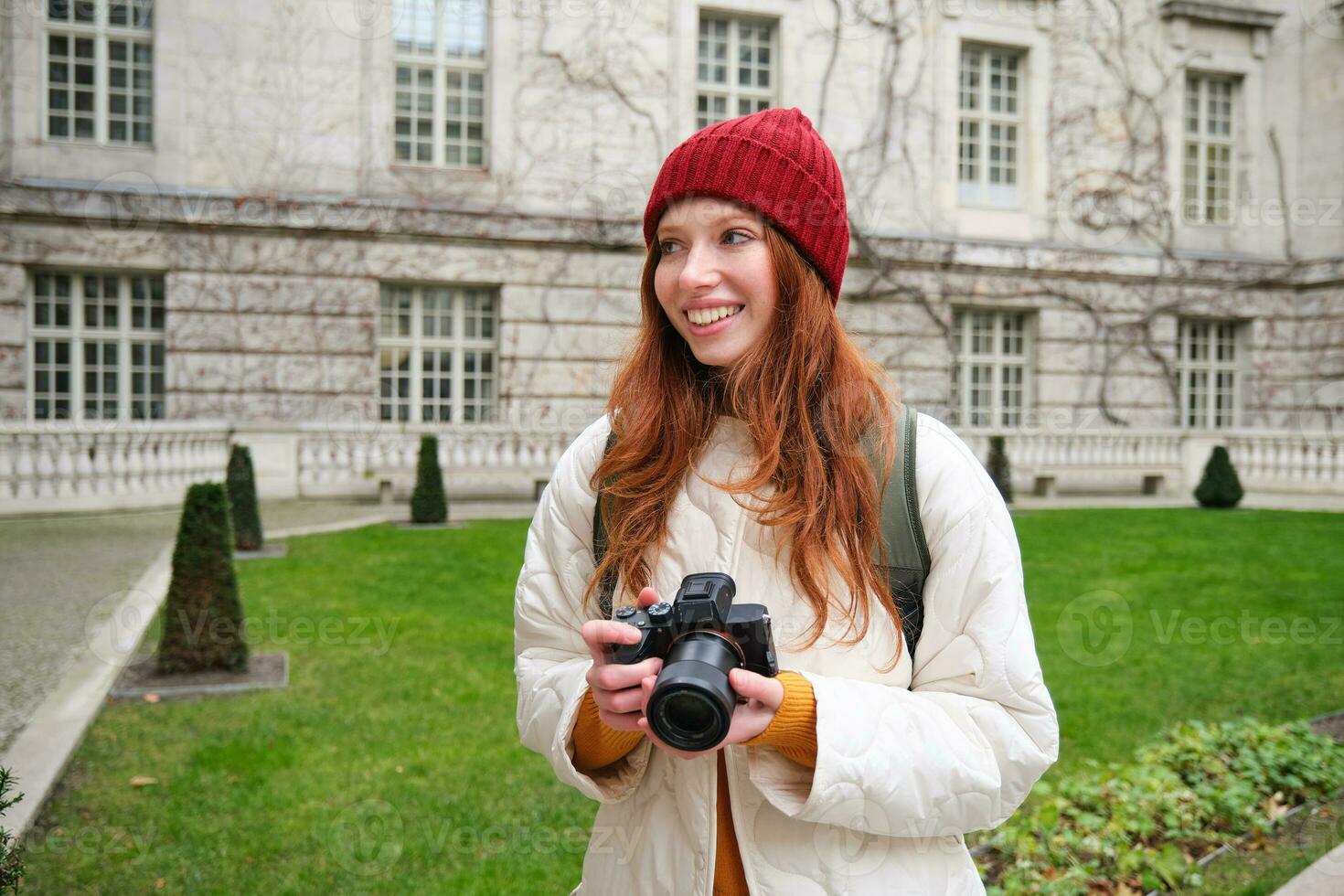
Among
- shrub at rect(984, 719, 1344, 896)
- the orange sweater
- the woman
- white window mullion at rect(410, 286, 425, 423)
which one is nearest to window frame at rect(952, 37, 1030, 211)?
white window mullion at rect(410, 286, 425, 423)

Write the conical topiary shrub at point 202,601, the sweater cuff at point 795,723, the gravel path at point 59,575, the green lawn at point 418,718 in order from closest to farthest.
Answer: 1. the sweater cuff at point 795,723
2. the green lawn at point 418,718
3. the gravel path at point 59,575
4. the conical topiary shrub at point 202,601

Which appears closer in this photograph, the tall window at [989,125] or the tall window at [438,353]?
the tall window at [438,353]

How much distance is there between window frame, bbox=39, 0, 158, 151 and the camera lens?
53.9 feet

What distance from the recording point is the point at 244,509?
34.2ft

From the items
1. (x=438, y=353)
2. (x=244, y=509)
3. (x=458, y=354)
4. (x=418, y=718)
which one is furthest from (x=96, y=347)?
(x=418, y=718)

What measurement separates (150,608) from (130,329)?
9.38m

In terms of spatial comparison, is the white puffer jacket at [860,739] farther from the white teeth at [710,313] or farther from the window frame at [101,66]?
the window frame at [101,66]

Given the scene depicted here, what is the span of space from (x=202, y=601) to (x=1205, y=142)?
2118cm

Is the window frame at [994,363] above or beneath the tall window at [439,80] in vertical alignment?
beneath

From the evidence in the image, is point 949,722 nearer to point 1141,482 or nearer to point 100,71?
point 100,71

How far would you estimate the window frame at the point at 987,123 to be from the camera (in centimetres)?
1919

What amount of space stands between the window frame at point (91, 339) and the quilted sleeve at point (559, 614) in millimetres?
14995

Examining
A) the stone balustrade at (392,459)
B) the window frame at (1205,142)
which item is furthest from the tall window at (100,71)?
the window frame at (1205,142)

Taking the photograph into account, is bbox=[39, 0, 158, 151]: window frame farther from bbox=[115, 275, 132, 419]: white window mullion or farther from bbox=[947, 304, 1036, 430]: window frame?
bbox=[947, 304, 1036, 430]: window frame
